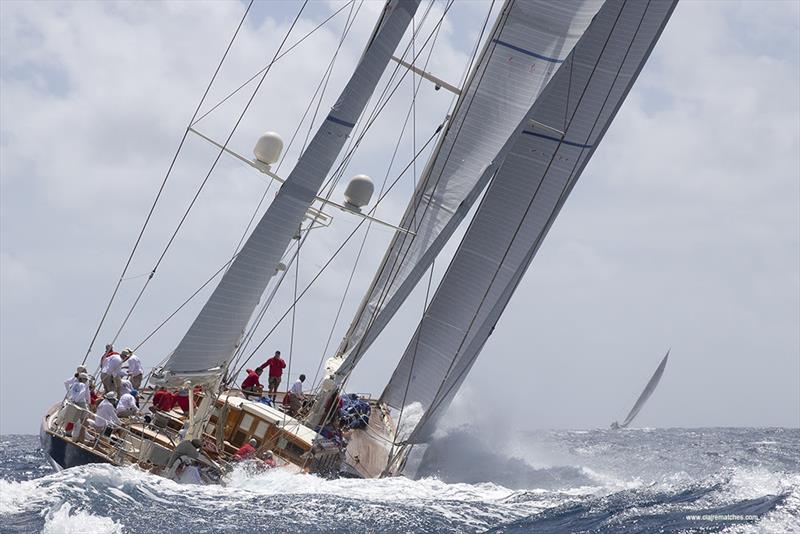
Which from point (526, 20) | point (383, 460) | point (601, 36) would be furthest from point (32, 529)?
point (601, 36)

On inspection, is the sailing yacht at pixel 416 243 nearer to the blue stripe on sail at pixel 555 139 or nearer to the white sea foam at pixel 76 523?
the blue stripe on sail at pixel 555 139

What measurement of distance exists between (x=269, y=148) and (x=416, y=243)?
2.74 metres

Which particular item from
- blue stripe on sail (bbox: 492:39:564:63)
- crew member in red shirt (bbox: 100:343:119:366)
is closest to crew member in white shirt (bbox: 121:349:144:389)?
crew member in red shirt (bbox: 100:343:119:366)

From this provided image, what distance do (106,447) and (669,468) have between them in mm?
17193

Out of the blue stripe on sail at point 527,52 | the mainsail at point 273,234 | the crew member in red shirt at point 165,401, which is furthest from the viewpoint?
the blue stripe on sail at point 527,52

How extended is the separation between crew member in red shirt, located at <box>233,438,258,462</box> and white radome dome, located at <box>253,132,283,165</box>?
395 centimetres

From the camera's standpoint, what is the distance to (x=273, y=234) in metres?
14.6

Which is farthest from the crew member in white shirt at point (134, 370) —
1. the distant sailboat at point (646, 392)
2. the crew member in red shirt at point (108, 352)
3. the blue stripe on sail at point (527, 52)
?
the distant sailboat at point (646, 392)

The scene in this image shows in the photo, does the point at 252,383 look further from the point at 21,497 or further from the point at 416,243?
the point at 21,497

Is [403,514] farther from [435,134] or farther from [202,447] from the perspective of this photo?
Answer: [435,134]

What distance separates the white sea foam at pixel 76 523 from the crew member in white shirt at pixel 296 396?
6.37 meters

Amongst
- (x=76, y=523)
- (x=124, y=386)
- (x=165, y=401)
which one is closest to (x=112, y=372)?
(x=124, y=386)

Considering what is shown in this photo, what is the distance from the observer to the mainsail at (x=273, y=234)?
Result: 14.4 metres

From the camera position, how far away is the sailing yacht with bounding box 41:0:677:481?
14.6 m
